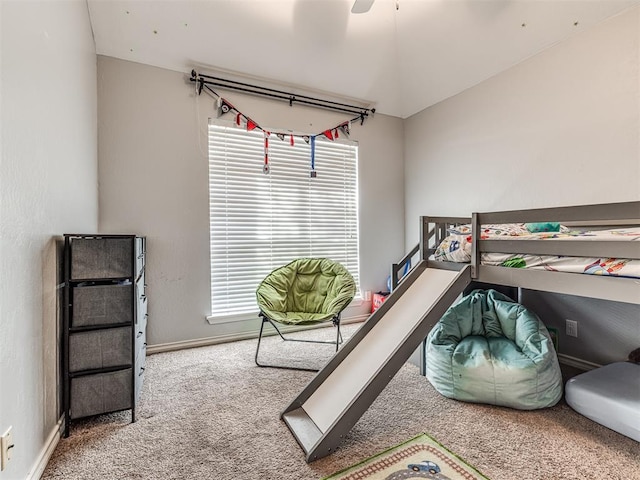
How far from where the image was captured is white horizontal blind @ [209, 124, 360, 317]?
303 centimetres

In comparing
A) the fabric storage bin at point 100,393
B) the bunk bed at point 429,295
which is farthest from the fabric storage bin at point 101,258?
the bunk bed at point 429,295

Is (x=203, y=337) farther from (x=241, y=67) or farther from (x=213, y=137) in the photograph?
(x=241, y=67)

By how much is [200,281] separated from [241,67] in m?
2.04

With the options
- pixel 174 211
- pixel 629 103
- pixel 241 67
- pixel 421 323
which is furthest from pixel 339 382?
pixel 241 67

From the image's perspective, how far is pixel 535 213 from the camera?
1564mm

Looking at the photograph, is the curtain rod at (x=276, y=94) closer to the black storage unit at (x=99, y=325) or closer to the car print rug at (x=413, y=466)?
the black storage unit at (x=99, y=325)

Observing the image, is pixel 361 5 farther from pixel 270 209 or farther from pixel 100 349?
pixel 100 349

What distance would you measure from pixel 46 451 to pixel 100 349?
17.7 inches

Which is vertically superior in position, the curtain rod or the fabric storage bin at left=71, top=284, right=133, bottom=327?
the curtain rod

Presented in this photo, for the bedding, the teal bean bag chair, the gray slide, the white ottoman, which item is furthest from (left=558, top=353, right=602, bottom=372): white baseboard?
the gray slide

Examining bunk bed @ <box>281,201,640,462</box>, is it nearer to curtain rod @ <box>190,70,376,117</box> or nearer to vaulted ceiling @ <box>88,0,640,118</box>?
vaulted ceiling @ <box>88,0,640,118</box>

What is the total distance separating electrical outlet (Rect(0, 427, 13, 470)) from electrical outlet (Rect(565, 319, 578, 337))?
328 centimetres

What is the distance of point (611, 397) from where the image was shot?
5.31 ft

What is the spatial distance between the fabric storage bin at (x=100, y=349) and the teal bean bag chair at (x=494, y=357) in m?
1.82
